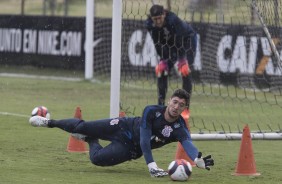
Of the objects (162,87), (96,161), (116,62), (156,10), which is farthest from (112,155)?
(162,87)

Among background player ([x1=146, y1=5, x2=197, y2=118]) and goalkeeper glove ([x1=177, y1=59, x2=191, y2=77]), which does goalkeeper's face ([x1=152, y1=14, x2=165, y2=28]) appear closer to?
background player ([x1=146, y1=5, x2=197, y2=118])

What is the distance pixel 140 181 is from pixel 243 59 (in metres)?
10.6

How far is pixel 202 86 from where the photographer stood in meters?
20.2

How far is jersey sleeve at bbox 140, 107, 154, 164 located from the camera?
9609 millimetres

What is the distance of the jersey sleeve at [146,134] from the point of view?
378 inches

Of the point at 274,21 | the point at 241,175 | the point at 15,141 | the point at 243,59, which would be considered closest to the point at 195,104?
the point at 243,59

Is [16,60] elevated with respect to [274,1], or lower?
lower

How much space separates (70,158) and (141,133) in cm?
135

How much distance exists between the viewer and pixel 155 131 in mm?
9938

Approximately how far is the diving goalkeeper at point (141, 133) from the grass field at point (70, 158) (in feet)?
0.56

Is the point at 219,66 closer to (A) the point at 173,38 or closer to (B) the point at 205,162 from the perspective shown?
(A) the point at 173,38

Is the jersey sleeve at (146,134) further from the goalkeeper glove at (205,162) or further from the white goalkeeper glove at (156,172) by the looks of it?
the goalkeeper glove at (205,162)

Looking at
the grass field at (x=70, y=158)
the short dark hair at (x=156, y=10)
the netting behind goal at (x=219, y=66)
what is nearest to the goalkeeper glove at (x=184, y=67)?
the netting behind goal at (x=219, y=66)

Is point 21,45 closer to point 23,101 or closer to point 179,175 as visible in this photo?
point 23,101
